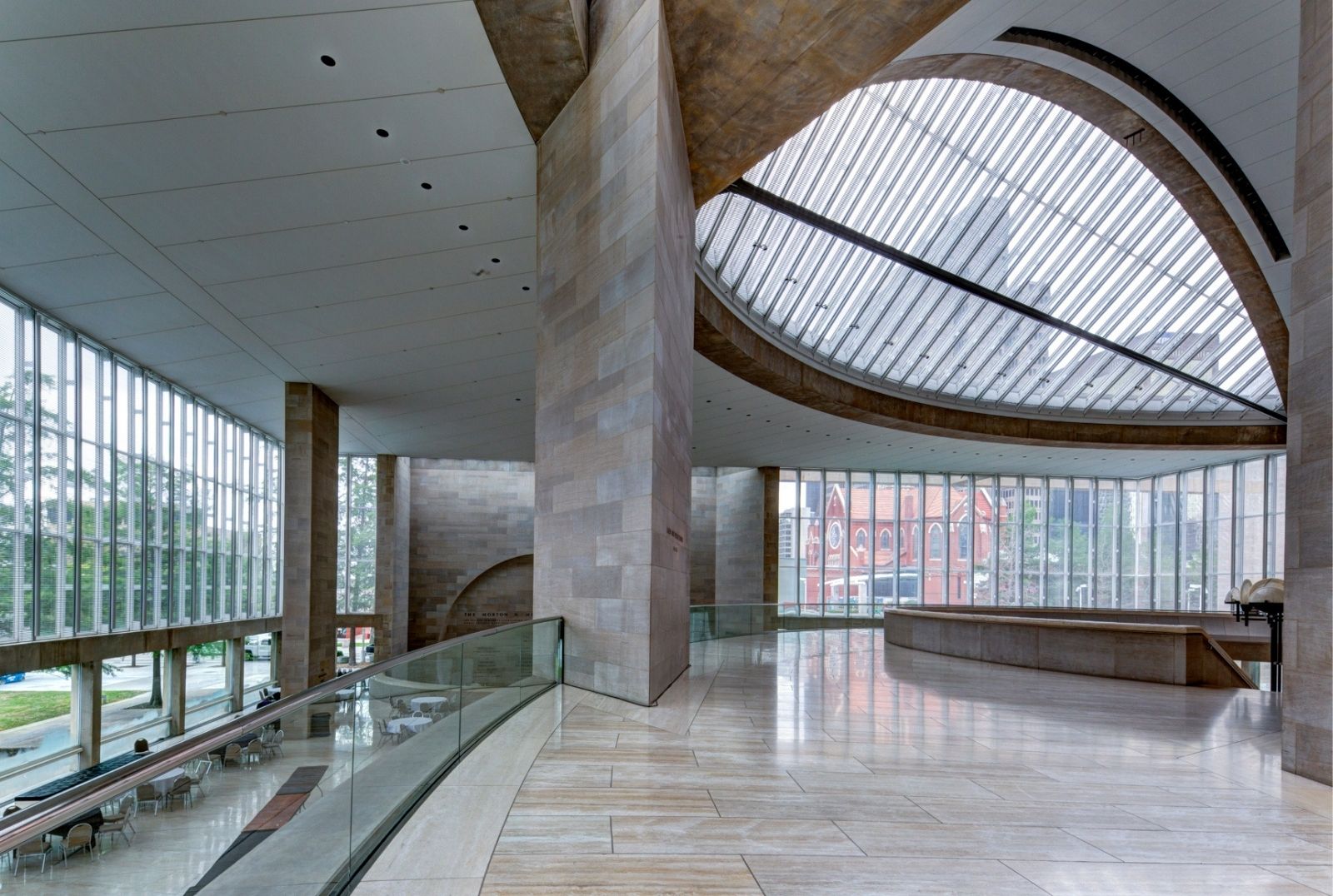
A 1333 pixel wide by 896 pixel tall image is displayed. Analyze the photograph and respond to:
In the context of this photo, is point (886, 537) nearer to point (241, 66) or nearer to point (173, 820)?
point (241, 66)

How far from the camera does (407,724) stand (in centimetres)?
482

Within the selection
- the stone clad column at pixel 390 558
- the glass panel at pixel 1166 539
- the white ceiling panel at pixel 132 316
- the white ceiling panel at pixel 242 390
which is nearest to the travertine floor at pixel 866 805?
the white ceiling panel at pixel 132 316

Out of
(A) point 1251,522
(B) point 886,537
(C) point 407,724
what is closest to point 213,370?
(C) point 407,724

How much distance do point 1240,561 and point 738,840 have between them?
37098mm

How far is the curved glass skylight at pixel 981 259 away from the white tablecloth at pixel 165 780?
1574 cm

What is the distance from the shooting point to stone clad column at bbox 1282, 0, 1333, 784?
6328 millimetres

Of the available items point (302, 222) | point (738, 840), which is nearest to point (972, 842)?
point (738, 840)

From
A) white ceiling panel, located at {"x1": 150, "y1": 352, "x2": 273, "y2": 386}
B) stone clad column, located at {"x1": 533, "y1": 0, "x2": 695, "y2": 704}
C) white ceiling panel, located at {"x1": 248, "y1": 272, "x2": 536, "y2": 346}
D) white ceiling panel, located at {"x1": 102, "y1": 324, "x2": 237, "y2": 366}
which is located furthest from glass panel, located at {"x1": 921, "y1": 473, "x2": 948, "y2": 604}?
white ceiling panel, located at {"x1": 102, "y1": 324, "x2": 237, "y2": 366}

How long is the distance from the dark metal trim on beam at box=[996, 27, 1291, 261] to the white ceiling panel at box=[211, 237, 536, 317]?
8550 mm

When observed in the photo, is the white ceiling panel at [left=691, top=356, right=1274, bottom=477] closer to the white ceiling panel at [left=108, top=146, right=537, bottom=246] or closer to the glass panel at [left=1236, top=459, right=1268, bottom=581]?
the glass panel at [left=1236, top=459, right=1268, bottom=581]

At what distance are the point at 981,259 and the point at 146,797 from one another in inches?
857

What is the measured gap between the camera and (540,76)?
10.4 metres

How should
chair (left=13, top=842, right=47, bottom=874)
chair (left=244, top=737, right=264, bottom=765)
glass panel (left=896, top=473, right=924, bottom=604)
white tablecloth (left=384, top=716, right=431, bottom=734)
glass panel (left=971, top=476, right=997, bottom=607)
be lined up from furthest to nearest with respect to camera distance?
glass panel (left=971, top=476, right=997, bottom=607) < glass panel (left=896, top=473, right=924, bottom=604) < white tablecloth (left=384, top=716, right=431, bottom=734) < chair (left=244, top=737, right=264, bottom=765) < chair (left=13, top=842, right=47, bottom=874)

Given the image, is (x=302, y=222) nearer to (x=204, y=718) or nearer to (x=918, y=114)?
(x=918, y=114)
